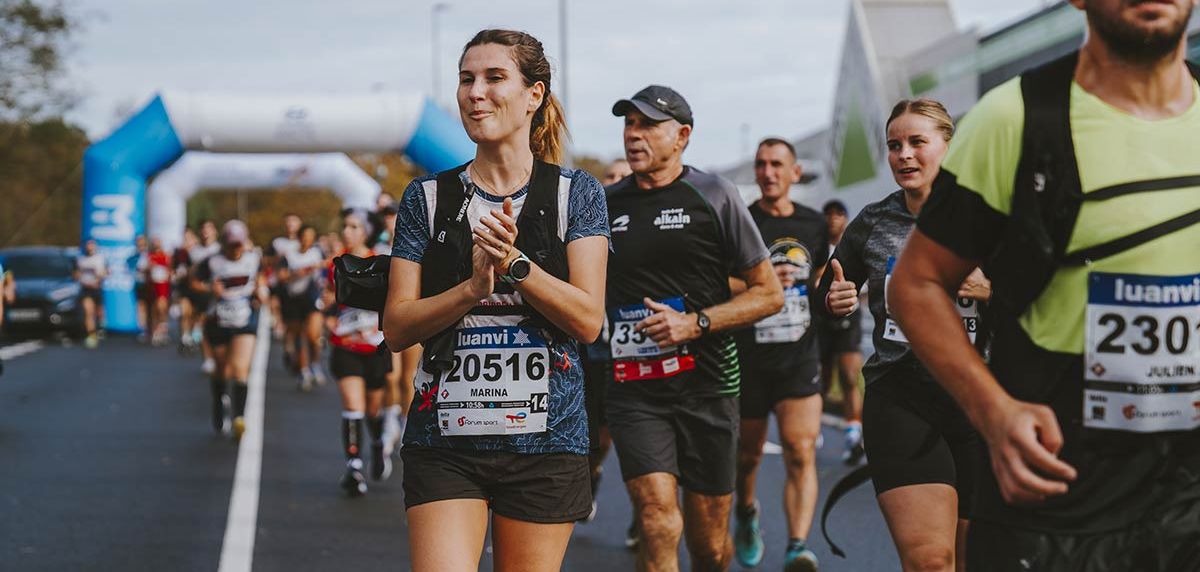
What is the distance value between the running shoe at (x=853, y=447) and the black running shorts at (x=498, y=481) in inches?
314

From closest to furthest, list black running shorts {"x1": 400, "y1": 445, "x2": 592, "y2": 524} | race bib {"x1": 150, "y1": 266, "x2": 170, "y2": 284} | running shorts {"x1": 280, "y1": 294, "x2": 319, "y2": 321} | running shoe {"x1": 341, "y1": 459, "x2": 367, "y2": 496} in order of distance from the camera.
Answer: black running shorts {"x1": 400, "y1": 445, "x2": 592, "y2": 524} → running shoe {"x1": 341, "y1": 459, "x2": 367, "y2": 496} → running shorts {"x1": 280, "y1": 294, "x2": 319, "y2": 321} → race bib {"x1": 150, "y1": 266, "x2": 170, "y2": 284}

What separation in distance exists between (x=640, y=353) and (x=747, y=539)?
2.00 metres

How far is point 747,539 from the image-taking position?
770 cm

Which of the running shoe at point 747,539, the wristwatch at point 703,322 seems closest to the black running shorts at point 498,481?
the wristwatch at point 703,322

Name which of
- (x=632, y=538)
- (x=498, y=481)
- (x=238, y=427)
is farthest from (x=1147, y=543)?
(x=238, y=427)

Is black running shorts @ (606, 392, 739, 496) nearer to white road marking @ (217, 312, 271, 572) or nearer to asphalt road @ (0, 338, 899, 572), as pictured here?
asphalt road @ (0, 338, 899, 572)

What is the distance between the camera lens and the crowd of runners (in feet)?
8.60

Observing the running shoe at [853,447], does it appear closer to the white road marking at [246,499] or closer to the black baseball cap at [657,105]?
the white road marking at [246,499]

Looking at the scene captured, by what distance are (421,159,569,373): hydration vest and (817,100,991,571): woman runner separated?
1.41 metres

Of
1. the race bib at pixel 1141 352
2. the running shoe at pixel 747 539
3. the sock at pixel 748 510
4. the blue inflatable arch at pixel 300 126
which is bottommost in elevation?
the running shoe at pixel 747 539

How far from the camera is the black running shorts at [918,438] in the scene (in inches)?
190

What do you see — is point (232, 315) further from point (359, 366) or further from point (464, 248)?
point (464, 248)

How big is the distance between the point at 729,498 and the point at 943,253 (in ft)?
11.2

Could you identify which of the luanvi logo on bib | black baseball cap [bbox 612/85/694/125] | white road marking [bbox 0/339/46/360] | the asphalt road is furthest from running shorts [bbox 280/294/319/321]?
the luanvi logo on bib
